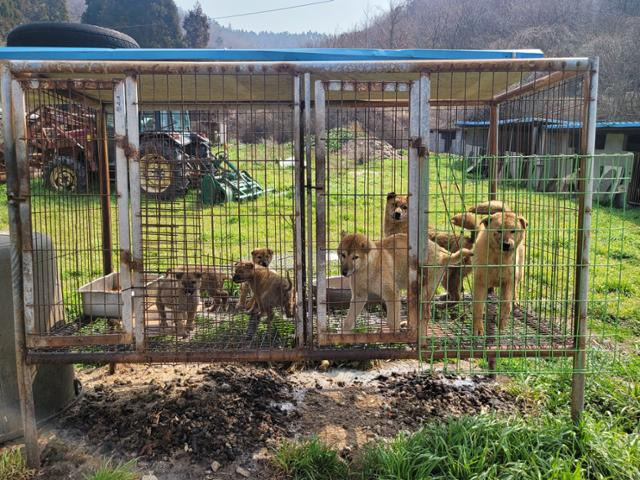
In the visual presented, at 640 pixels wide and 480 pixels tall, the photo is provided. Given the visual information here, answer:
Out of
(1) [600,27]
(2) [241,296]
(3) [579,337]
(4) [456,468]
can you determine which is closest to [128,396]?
(2) [241,296]

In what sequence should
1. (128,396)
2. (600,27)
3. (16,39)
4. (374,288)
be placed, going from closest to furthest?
(128,396), (374,288), (16,39), (600,27)

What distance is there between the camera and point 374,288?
6109 millimetres

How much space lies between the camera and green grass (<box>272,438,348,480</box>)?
437 centimetres

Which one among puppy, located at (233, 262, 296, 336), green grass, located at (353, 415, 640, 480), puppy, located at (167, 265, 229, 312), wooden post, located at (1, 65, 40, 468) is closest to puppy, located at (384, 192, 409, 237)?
puppy, located at (233, 262, 296, 336)

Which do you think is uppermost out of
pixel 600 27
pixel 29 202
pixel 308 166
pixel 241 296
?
pixel 600 27

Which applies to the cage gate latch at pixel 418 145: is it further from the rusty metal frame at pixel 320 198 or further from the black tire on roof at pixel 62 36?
the black tire on roof at pixel 62 36

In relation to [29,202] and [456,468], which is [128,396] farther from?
[456,468]

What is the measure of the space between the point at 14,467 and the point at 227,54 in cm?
384

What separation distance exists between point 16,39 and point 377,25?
147ft

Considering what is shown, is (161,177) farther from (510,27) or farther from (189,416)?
(510,27)

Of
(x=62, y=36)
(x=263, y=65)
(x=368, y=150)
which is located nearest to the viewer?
(x=263, y=65)

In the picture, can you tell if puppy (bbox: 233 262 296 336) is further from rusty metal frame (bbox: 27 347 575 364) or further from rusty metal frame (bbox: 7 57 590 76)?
rusty metal frame (bbox: 7 57 590 76)

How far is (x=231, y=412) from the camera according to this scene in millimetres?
5242

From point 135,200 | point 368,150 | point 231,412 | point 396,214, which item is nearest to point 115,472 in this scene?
point 231,412
